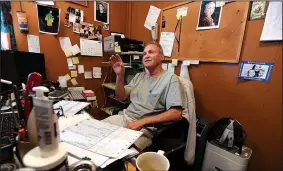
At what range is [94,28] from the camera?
2.01m

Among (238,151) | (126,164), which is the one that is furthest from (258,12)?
(126,164)

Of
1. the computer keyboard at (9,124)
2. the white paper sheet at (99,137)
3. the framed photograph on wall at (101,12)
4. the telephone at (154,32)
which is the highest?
the framed photograph on wall at (101,12)

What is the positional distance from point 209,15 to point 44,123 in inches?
60.4

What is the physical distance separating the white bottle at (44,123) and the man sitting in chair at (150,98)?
1.97 ft

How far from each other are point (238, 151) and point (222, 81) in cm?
58

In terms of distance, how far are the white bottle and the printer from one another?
5.00ft

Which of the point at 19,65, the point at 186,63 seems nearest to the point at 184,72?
the point at 186,63

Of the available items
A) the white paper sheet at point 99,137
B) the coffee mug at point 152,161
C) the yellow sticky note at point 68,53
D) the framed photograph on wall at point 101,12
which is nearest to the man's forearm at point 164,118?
the white paper sheet at point 99,137

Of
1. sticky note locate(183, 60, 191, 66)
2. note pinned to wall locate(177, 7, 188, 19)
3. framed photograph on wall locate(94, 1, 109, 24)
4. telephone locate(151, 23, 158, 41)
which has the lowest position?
sticky note locate(183, 60, 191, 66)

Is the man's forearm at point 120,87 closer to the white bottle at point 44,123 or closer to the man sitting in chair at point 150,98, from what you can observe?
the man sitting in chair at point 150,98

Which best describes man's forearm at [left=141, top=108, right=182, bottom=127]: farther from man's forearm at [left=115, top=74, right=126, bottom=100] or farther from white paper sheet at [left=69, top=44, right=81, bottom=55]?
white paper sheet at [left=69, top=44, right=81, bottom=55]

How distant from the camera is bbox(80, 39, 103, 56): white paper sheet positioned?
6.33ft

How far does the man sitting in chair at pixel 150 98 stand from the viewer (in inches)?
38.9

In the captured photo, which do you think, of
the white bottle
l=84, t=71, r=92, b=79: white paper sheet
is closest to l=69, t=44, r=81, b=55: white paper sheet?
l=84, t=71, r=92, b=79: white paper sheet
